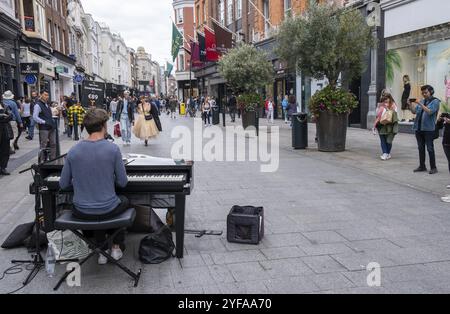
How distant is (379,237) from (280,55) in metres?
10.6

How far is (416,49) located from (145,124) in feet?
33.2

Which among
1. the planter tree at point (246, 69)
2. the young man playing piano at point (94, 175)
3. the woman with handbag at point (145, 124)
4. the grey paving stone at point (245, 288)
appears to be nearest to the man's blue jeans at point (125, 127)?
the woman with handbag at point (145, 124)

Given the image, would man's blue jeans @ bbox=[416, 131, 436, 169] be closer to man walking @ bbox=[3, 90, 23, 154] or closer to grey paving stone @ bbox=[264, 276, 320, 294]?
grey paving stone @ bbox=[264, 276, 320, 294]

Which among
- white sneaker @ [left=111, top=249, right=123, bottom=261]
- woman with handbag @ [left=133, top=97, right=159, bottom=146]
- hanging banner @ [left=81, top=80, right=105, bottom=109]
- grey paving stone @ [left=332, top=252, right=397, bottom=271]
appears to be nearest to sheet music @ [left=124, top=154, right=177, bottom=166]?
white sneaker @ [left=111, top=249, right=123, bottom=261]

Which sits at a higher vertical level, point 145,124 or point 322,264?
point 145,124

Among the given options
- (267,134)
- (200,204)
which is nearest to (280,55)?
(267,134)

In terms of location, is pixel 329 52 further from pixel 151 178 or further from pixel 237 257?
pixel 151 178

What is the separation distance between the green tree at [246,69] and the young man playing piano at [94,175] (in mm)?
19029

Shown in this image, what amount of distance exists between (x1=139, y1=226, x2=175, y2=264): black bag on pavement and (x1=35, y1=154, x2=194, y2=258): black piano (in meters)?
0.11

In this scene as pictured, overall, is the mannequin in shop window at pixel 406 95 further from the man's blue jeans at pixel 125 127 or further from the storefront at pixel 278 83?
the storefront at pixel 278 83

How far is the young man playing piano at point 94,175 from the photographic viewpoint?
4188 mm

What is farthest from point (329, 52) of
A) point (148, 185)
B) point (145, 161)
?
point (148, 185)

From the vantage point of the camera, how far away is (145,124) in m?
15.4

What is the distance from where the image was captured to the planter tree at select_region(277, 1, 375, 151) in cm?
1326
